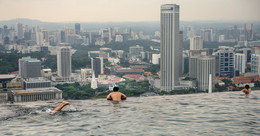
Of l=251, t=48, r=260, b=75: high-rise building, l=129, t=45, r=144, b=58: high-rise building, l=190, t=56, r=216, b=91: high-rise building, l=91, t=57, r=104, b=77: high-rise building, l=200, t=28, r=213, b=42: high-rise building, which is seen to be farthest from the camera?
l=200, t=28, r=213, b=42: high-rise building

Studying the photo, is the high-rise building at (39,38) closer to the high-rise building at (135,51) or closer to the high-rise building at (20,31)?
the high-rise building at (20,31)

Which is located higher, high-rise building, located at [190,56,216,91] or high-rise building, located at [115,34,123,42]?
high-rise building, located at [115,34,123,42]

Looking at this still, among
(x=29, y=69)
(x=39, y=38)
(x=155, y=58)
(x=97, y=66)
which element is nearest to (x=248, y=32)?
(x=155, y=58)

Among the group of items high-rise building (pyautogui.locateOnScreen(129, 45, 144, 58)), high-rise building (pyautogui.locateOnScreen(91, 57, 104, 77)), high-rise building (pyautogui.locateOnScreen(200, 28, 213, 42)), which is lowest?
high-rise building (pyautogui.locateOnScreen(91, 57, 104, 77))

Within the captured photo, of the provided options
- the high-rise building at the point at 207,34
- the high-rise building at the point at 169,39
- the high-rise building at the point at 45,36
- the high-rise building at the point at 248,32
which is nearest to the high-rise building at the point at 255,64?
the high-rise building at the point at 169,39

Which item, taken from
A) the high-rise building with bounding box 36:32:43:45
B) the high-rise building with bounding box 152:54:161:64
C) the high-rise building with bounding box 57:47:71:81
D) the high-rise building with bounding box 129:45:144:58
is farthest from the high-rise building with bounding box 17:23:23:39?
the high-rise building with bounding box 152:54:161:64

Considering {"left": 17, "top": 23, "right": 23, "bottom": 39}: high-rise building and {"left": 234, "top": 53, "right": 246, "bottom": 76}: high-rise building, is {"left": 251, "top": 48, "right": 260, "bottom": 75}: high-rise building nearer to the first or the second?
{"left": 234, "top": 53, "right": 246, "bottom": 76}: high-rise building
